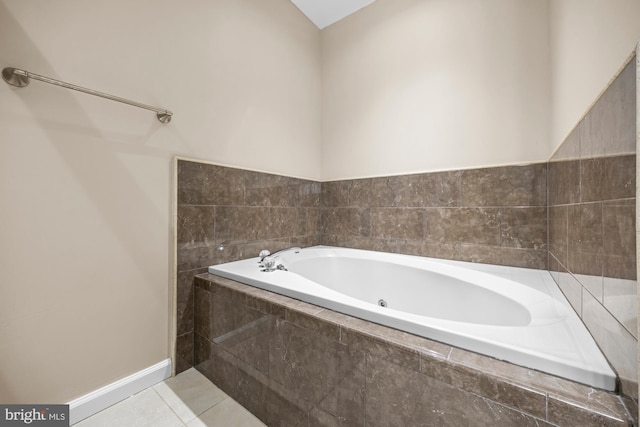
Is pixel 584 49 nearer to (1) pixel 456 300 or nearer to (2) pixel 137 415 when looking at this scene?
(1) pixel 456 300

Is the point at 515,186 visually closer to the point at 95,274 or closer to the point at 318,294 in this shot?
the point at 318,294

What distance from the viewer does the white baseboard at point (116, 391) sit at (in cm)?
99

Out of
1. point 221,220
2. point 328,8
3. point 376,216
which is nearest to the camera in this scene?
point 221,220

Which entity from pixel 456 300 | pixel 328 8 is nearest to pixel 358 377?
pixel 456 300

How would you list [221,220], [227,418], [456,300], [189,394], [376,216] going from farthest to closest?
[376,216], [221,220], [456,300], [189,394], [227,418]

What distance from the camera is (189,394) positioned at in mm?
1160

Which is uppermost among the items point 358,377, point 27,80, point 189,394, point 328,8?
point 328,8

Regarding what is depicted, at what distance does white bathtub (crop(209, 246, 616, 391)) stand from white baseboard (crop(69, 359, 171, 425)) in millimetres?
560

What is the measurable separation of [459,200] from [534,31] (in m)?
1.01

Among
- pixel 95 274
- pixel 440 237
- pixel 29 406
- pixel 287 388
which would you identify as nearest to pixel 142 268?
pixel 95 274

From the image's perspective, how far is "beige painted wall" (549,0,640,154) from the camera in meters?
0.58

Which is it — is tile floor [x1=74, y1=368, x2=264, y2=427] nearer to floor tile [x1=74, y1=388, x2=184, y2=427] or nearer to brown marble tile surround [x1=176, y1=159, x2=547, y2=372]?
floor tile [x1=74, y1=388, x2=184, y2=427]

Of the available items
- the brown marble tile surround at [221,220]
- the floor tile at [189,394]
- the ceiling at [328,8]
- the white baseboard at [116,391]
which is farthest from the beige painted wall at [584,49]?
the white baseboard at [116,391]

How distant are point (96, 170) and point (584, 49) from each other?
1936 millimetres
